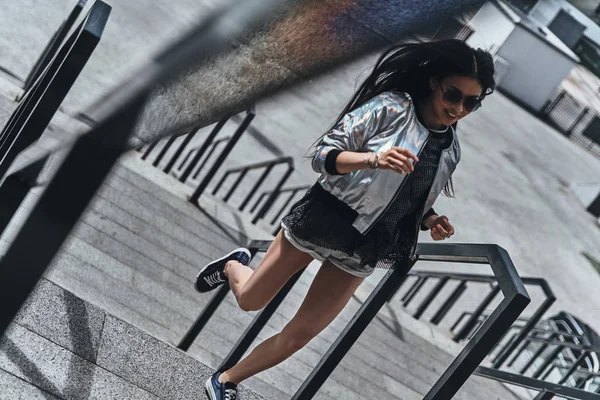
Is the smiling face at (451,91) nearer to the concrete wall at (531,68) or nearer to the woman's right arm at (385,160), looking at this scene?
the woman's right arm at (385,160)

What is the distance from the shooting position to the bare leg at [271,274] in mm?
3039

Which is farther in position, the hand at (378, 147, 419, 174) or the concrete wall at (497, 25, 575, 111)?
the concrete wall at (497, 25, 575, 111)

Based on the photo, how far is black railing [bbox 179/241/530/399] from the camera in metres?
2.42

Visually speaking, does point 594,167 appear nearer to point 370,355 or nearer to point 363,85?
point 370,355

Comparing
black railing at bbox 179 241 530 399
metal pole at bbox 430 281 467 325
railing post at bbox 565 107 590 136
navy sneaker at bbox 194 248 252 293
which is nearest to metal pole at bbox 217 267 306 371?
black railing at bbox 179 241 530 399

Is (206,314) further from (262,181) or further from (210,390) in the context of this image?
(262,181)

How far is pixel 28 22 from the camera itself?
11773mm

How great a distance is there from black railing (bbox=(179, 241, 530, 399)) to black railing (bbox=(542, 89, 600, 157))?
26429 mm

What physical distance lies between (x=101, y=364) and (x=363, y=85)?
1337 millimetres

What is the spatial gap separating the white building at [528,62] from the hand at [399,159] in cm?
2589

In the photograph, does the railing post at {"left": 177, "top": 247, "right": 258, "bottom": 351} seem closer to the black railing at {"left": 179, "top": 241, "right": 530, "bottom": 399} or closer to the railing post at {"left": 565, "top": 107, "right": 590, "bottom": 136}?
the black railing at {"left": 179, "top": 241, "right": 530, "bottom": 399}

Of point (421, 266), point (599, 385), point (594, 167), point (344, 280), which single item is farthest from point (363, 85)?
point (594, 167)

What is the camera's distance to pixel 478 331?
2.49 meters

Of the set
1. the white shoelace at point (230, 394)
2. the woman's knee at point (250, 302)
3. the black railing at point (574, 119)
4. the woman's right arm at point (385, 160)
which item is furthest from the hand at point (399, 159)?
the black railing at point (574, 119)
